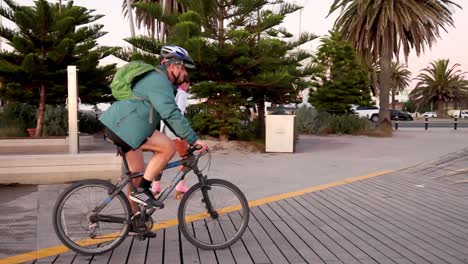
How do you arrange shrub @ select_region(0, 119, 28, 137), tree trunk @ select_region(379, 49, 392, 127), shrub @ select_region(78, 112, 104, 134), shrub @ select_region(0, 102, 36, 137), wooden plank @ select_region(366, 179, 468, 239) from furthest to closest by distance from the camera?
tree trunk @ select_region(379, 49, 392, 127)
shrub @ select_region(78, 112, 104, 134)
shrub @ select_region(0, 102, 36, 137)
shrub @ select_region(0, 119, 28, 137)
wooden plank @ select_region(366, 179, 468, 239)

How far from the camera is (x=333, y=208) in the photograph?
6.42 m

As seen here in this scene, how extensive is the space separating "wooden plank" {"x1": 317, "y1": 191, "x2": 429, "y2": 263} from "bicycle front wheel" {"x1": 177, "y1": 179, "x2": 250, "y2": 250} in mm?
1350

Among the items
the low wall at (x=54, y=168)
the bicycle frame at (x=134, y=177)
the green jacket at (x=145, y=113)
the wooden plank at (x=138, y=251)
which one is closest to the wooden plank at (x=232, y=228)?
the bicycle frame at (x=134, y=177)

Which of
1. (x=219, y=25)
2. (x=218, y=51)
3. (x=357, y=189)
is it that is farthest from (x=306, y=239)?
(x=219, y=25)

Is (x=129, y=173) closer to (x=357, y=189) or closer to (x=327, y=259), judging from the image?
(x=327, y=259)

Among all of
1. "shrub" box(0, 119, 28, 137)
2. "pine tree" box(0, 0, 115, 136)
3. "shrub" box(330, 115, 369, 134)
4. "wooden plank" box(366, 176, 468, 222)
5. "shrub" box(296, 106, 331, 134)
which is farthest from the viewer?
"shrub" box(330, 115, 369, 134)

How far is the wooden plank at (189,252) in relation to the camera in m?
4.28

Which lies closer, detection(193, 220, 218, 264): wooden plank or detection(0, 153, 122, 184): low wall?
detection(193, 220, 218, 264): wooden plank

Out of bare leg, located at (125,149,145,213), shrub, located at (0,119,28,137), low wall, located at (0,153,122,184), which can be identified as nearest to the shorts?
bare leg, located at (125,149,145,213)

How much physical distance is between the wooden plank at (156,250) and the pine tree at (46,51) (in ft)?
37.7

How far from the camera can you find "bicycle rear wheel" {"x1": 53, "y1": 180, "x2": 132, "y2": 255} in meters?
4.24

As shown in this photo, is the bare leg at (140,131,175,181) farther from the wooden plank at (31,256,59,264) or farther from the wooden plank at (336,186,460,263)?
the wooden plank at (336,186,460,263)

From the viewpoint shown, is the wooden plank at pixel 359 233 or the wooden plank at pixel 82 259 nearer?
the wooden plank at pixel 82 259

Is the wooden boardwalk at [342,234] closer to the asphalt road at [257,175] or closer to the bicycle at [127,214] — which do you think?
the bicycle at [127,214]
